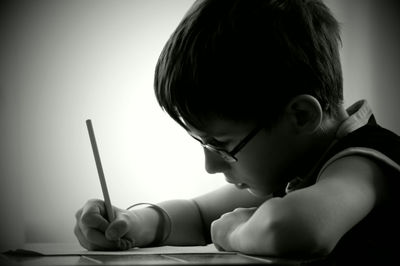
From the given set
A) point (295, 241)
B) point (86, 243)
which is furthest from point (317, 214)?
point (86, 243)

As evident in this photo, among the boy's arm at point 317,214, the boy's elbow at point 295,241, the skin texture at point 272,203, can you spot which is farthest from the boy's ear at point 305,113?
the boy's elbow at point 295,241

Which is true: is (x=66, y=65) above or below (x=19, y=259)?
above

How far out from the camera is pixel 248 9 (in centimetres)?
80

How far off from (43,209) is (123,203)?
20 centimetres

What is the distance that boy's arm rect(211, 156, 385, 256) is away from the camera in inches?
23.6

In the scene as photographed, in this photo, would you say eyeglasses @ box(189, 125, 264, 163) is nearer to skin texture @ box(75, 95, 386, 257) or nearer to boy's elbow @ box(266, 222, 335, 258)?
skin texture @ box(75, 95, 386, 257)

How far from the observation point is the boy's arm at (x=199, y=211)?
0.98 metres

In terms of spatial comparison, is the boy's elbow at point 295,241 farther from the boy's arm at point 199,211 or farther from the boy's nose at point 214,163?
the boy's arm at point 199,211

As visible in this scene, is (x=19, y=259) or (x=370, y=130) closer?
(x=19, y=259)

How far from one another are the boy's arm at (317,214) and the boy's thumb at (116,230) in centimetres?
18

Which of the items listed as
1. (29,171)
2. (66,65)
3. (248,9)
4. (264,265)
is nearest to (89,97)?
(66,65)

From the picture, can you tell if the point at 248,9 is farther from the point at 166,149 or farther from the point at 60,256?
the point at 166,149

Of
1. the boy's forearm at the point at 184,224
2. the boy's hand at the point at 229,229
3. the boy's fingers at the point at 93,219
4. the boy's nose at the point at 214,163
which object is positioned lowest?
the boy's forearm at the point at 184,224

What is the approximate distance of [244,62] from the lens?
2.54ft
